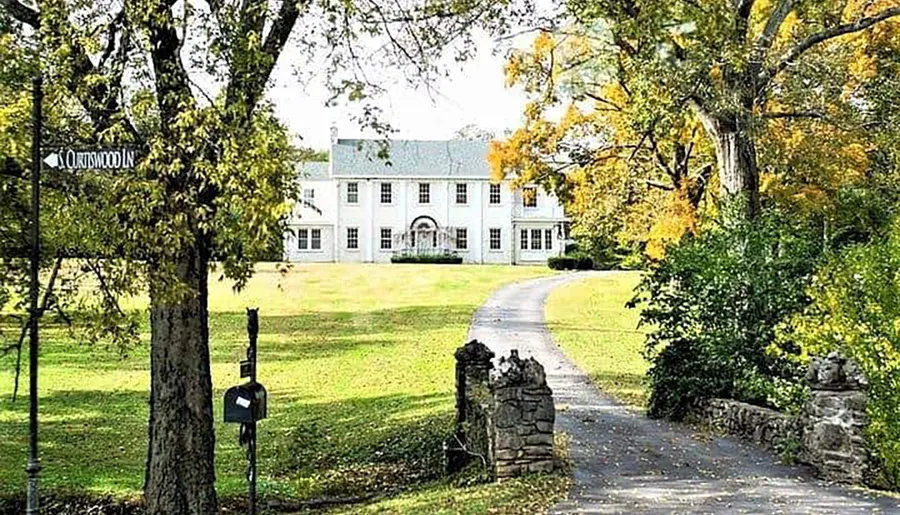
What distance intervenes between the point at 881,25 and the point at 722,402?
16.5m

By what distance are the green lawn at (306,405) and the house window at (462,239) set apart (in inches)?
785

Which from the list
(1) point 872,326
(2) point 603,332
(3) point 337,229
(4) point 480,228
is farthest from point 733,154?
(3) point 337,229

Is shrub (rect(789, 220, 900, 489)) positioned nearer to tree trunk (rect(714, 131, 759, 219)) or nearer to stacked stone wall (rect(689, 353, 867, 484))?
stacked stone wall (rect(689, 353, 867, 484))

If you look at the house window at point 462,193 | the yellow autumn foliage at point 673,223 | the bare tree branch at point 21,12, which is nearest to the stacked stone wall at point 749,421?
the bare tree branch at point 21,12

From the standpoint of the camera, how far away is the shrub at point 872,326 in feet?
34.1

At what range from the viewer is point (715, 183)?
28.0 meters

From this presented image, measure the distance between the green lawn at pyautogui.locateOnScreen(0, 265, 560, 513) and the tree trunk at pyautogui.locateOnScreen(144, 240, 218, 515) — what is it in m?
1.80

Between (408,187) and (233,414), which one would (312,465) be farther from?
(408,187)

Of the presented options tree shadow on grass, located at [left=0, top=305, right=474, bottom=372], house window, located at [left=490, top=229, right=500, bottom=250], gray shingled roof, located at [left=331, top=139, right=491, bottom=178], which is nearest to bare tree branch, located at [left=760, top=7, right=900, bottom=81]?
tree shadow on grass, located at [left=0, top=305, right=474, bottom=372]

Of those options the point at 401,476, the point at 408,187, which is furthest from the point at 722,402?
the point at 408,187

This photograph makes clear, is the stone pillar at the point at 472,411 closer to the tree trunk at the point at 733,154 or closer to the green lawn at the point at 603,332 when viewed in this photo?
the green lawn at the point at 603,332

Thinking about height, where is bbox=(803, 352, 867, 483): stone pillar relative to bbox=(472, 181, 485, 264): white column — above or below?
below

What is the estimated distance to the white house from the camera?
59031mm

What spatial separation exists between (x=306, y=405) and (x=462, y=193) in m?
39.8
